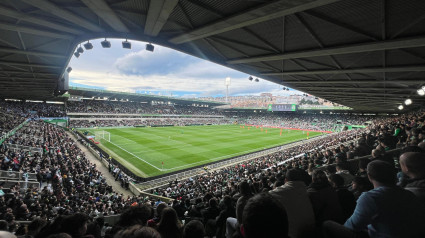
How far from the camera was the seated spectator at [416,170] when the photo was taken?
2.34 m

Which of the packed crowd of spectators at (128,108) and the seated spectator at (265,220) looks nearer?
the seated spectator at (265,220)

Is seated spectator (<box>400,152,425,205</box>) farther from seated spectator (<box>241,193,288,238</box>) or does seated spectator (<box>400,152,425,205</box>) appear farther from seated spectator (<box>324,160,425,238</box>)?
seated spectator (<box>241,193,288,238</box>)

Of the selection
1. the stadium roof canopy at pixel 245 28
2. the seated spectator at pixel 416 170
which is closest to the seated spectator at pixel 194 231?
the seated spectator at pixel 416 170

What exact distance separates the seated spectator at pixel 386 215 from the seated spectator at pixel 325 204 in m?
0.44

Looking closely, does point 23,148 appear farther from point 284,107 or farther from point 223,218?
point 284,107

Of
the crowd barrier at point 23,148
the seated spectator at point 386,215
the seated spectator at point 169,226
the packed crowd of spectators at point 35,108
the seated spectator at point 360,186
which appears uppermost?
the packed crowd of spectators at point 35,108

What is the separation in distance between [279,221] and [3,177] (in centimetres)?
1531

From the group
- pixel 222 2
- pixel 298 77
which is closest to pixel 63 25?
pixel 222 2

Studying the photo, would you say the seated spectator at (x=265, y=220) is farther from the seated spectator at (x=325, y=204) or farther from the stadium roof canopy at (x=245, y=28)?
the stadium roof canopy at (x=245, y=28)

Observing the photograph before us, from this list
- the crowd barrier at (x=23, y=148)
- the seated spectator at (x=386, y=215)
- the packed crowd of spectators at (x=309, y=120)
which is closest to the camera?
the seated spectator at (x=386, y=215)

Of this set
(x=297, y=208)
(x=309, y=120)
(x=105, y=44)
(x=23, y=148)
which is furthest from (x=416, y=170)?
(x=309, y=120)

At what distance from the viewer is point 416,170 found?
2477mm

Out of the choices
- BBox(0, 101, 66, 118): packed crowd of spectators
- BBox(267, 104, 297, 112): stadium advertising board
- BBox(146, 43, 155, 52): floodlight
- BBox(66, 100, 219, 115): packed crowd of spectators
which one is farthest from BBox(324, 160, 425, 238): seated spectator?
BBox(267, 104, 297, 112): stadium advertising board

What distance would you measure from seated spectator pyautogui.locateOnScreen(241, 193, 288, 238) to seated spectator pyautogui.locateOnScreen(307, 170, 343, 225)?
5.21 feet
